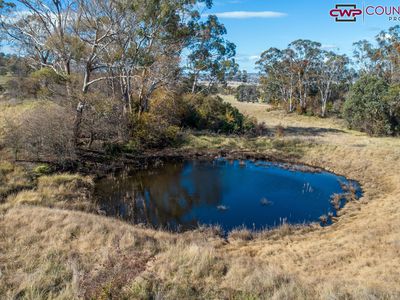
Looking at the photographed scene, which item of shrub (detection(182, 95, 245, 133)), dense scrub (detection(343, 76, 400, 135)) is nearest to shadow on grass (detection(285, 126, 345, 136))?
dense scrub (detection(343, 76, 400, 135))

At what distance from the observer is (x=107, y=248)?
7406mm

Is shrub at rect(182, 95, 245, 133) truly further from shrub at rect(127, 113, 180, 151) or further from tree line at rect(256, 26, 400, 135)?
tree line at rect(256, 26, 400, 135)

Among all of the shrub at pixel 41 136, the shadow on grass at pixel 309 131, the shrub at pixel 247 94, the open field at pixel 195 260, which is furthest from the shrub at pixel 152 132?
the shrub at pixel 247 94

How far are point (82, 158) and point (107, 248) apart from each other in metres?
12.1

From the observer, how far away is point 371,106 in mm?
29594

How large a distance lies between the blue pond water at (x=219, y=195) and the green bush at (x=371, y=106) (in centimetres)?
1408

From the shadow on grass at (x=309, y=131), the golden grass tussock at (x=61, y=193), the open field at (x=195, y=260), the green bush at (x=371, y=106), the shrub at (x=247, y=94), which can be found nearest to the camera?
the open field at (x=195, y=260)

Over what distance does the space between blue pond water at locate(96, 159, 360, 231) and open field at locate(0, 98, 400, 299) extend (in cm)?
144

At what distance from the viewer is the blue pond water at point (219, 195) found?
489 inches

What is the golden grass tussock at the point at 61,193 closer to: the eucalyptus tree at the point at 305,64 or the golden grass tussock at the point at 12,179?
the golden grass tussock at the point at 12,179

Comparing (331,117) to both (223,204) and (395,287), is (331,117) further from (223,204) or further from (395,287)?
(395,287)

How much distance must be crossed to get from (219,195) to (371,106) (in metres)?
22.0

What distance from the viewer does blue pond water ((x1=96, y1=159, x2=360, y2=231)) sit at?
12.4 metres

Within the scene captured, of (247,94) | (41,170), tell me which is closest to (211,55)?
(41,170)
